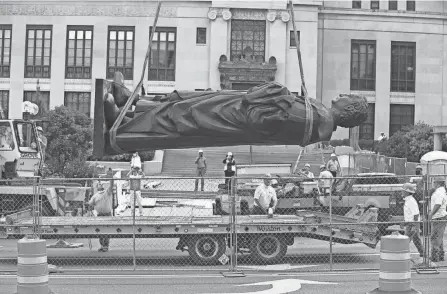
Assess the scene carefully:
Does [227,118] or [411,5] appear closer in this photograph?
[227,118]

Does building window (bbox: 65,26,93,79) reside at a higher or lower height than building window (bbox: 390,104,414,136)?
higher

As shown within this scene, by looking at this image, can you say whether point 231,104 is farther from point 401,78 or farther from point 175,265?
point 401,78

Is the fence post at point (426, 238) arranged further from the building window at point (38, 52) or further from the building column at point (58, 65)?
the building window at point (38, 52)

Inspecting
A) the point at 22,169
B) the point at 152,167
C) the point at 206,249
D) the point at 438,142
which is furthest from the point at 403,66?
the point at 206,249

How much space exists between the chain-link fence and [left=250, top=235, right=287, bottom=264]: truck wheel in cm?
2

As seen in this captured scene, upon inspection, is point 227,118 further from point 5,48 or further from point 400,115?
point 400,115

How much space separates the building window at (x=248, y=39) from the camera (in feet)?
179

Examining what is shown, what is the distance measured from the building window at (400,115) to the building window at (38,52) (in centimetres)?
2607

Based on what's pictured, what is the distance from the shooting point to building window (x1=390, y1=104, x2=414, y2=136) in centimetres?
5894

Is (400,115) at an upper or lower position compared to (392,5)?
lower

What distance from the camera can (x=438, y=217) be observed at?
16141 mm

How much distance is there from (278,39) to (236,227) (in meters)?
39.1

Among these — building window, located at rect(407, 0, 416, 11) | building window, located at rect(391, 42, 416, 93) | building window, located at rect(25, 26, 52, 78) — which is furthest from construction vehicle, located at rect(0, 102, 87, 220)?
building window, located at rect(407, 0, 416, 11)

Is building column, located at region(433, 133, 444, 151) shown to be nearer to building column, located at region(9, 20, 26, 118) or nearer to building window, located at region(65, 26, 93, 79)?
building window, located at region(65, 26, 93, 79)
